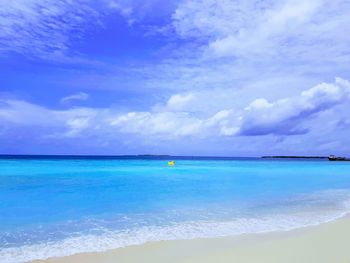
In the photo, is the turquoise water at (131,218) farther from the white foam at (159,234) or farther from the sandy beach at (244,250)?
the sandy beach at (244,250)

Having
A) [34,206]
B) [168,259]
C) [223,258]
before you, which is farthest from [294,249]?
[34,206]

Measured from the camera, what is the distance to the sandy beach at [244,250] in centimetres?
572

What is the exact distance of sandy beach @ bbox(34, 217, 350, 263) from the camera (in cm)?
572

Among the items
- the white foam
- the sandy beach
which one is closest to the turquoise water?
the white foam

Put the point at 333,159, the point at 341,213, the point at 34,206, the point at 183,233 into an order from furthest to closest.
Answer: the point at 333,159 < the point at 34,206 < the point at 341,213 < the point at 183,233

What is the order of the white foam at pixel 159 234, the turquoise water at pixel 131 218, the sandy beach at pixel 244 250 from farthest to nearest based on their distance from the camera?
the turquoise water at pixel 131 218 < the white foam at pixel 159 234 < the sandy beach at pixel 244 250

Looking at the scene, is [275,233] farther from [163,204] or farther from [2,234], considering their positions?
[2,234]

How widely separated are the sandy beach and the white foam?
353mm

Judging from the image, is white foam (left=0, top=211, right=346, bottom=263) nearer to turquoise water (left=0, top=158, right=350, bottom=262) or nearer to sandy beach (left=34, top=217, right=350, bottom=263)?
turquoise water (left=0, top=158, right=350, bottom=262)

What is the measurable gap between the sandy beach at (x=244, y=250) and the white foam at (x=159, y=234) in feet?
1.16

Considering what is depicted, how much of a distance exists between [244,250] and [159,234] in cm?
202

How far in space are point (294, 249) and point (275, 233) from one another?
1.41 meters

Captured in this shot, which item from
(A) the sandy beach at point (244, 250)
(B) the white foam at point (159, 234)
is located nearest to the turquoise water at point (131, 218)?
(B) the white foam at point (159, 234)

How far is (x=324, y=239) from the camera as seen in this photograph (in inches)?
273
